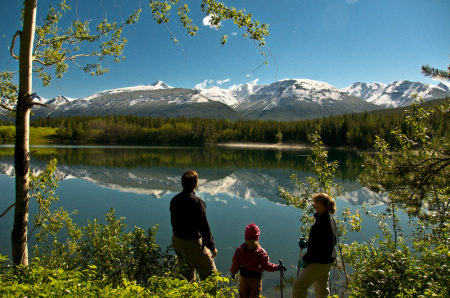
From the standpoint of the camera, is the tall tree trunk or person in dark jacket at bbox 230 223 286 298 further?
person in dark jacket at bbox 230 223 286 298

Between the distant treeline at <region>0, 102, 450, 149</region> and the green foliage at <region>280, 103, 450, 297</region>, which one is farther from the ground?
the distant treeline at <region>0, 102, 450, 149</region>

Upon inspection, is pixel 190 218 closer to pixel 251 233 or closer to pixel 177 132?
pixel 251 233

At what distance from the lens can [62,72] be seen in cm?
748

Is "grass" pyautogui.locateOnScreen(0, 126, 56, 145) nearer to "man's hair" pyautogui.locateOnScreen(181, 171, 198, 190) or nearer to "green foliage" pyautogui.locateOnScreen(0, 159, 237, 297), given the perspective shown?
"green foliage" pyautogui.locateOnScreen(0, 159, 237, 297)

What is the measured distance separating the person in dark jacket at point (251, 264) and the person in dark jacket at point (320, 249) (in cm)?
52

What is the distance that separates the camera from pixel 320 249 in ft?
16.0

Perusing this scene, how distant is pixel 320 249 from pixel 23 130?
565 centimetres

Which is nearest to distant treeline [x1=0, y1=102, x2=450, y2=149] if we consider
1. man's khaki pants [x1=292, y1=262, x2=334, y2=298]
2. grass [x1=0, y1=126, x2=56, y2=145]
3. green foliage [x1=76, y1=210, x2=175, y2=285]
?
grass [x1=0, y1=126, x2=56, y2=145]

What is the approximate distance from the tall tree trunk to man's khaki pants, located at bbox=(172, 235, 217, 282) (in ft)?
8.90

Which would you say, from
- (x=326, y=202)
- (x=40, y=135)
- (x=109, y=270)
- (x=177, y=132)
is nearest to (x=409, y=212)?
(x=326, y=202)

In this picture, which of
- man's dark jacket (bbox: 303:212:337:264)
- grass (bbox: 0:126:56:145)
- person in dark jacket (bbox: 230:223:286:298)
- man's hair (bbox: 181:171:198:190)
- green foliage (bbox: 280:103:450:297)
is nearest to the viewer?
green foliage (bbox: 280:103:450:297)

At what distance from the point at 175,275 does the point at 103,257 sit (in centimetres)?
160

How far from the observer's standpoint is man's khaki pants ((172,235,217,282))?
208 inches

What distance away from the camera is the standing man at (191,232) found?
5242 millimetres
